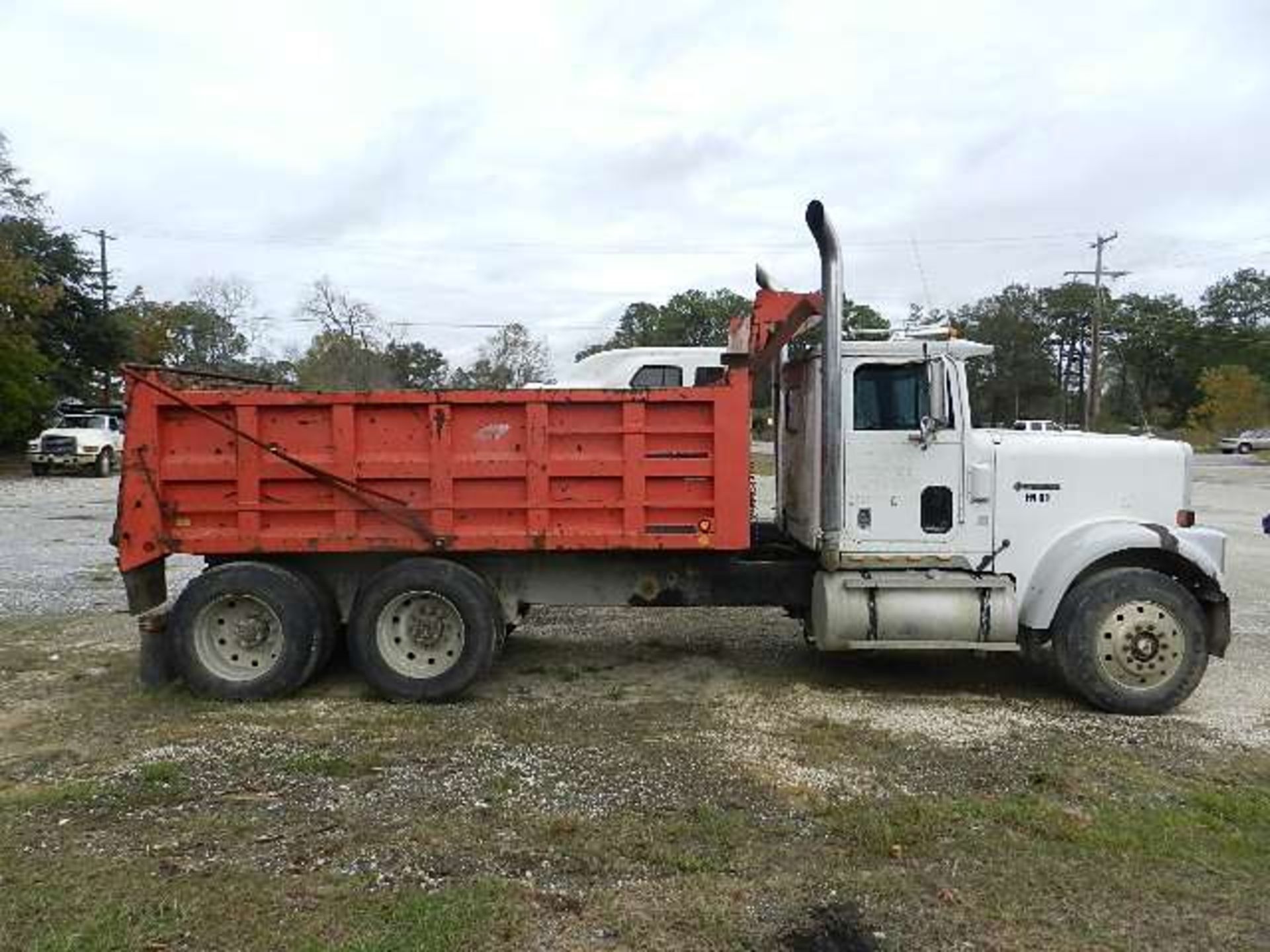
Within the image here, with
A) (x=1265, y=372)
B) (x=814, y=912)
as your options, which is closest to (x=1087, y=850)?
(x=814, y=912)

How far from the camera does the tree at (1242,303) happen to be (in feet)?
291

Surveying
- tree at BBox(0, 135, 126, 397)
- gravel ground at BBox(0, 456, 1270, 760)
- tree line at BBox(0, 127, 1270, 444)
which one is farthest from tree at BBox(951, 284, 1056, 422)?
gravel ground at BBox(0, 456, 1270, 760)

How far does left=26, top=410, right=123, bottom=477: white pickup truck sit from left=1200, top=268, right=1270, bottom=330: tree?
8668 centimetres

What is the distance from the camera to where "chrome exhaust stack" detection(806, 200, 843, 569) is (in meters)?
6.63

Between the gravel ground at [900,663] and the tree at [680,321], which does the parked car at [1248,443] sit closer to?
the tree at [680,321]

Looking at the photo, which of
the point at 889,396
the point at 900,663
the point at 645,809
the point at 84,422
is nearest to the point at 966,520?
the point at 889,396

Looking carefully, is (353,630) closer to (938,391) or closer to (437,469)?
(437,469)

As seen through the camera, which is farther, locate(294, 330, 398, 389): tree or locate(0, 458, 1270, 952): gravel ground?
A: locate(294, 330, 398, 389): tree

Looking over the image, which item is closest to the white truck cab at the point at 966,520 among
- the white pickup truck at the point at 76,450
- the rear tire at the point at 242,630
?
the rear tire at the point at 242,630

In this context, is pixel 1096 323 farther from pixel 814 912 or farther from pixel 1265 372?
pixel 814 912

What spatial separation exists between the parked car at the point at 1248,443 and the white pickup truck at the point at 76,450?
59163mm

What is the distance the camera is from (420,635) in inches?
273

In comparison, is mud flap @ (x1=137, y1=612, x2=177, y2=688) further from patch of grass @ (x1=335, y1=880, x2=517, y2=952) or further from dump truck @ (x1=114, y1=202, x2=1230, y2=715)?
patch of grass @ (x1=335, y1=880, x2=517, y2=952)

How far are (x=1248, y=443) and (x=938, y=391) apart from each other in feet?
214
